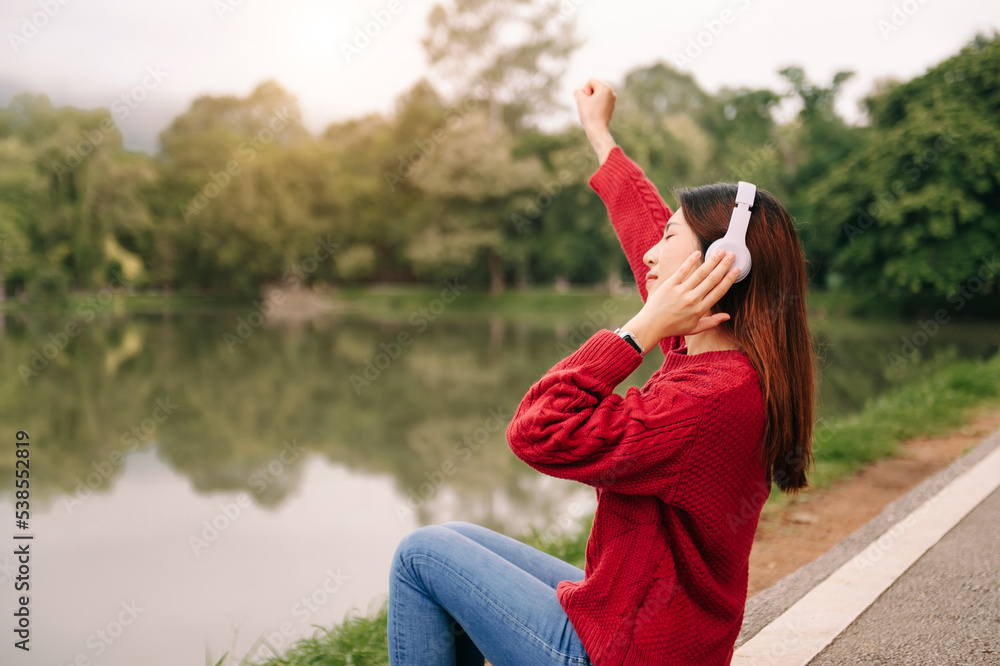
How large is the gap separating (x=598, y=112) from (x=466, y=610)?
4.26 ft

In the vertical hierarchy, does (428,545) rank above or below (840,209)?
below

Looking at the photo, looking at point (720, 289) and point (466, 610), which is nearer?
point (720, 289)

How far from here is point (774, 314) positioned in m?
1.27

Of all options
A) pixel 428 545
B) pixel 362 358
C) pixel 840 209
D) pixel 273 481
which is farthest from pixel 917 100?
pixel 428 545

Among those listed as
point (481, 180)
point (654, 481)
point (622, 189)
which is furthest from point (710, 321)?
point (481, 180)

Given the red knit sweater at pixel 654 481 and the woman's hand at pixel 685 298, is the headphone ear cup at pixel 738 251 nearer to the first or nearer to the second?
the woman's hand at pixel 685 298

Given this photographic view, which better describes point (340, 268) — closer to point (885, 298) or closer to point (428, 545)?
point (885, 298)

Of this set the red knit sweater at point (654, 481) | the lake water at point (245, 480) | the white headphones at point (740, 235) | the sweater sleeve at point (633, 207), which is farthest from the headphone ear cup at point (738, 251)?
the sweater sleeve at point (633, 207)

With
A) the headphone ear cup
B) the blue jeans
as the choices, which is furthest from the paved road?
the headphone ear cup

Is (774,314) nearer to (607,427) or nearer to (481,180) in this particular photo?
(607,427)

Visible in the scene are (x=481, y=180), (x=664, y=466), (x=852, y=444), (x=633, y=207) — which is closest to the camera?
(x=664, y=466)

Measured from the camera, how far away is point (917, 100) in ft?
56.4

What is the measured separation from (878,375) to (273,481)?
28.7ft

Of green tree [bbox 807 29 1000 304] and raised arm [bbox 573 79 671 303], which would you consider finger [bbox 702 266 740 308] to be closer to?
raised arm [bbox 573 79 671 303]
